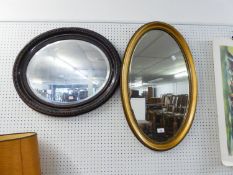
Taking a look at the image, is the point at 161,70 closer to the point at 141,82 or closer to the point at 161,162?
the point at 141,82

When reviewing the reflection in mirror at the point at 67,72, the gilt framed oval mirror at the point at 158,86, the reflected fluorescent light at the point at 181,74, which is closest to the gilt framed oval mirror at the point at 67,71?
the reflection in mirror at the point at 67,72

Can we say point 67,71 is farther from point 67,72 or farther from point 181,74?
point 181,74

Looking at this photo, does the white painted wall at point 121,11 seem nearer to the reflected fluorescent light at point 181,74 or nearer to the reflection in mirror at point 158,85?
the reflection in mirror at point 158,85

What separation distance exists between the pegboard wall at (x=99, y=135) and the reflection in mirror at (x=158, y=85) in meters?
0.09

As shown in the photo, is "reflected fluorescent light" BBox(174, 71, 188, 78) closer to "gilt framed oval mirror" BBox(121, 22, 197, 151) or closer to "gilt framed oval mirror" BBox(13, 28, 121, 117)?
"gilt framed oval mirror" BBox(121, 22, 197, 151)

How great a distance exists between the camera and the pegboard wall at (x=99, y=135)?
3.58 ft

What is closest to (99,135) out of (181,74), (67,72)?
(67,72)

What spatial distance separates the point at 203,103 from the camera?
1.21 meters

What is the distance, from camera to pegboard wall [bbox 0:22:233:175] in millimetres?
1092

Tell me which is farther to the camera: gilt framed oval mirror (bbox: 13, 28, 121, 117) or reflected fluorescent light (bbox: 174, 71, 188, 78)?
reflected fluorescent light (bbox: 174, 71, 188, 78)

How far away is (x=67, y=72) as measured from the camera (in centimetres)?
112

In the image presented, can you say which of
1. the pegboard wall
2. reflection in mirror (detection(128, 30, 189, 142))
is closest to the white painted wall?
the pegboard wall

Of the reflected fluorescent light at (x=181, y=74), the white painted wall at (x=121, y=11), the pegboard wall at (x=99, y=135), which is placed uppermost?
the white painted wall at (x=121, y=11)

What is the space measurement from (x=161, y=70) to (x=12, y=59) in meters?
0.85
